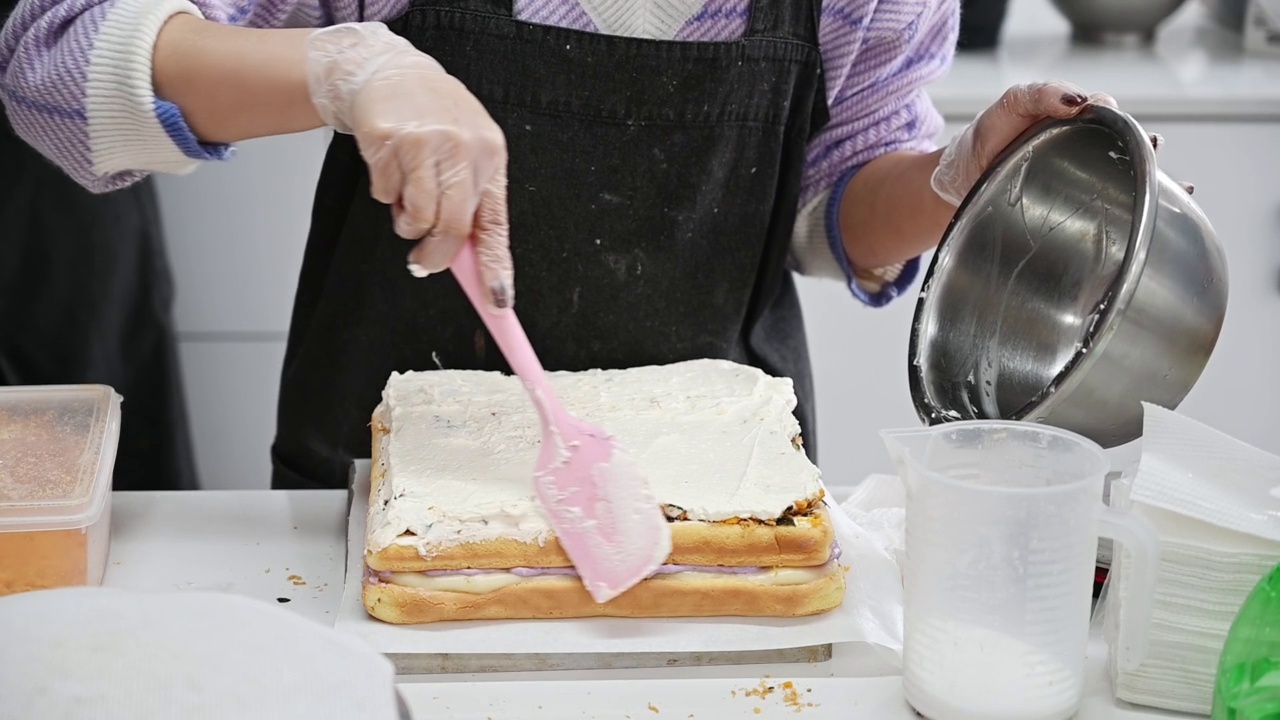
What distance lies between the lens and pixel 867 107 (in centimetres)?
127

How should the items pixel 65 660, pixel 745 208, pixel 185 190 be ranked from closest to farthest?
1. pixel 65 660
2. pixel 745 208
3. pixel 185 190

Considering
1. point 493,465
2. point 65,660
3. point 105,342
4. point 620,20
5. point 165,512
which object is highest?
point 620,20

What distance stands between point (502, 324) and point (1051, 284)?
1.45 feet

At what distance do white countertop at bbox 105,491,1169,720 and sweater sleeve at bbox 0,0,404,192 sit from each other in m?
0.29

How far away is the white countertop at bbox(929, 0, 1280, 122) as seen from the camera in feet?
6.40

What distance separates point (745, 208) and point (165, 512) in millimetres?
591

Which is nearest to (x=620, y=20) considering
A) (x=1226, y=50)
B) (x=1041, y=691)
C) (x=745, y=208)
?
(x=745, y=208)

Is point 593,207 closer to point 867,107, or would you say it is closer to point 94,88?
point 867,107

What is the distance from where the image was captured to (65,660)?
607 millimetres

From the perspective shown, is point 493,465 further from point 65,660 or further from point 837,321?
point 837,321

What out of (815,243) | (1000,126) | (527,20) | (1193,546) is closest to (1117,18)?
(815,243)

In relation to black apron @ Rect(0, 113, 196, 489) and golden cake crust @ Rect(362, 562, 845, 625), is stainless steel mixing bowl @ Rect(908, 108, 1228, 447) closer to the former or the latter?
golden cake crust @ Rect(362, 562, 845, 625)

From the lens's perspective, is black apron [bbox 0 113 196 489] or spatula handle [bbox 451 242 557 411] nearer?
spatula handle [bbox 451 242 557 411]

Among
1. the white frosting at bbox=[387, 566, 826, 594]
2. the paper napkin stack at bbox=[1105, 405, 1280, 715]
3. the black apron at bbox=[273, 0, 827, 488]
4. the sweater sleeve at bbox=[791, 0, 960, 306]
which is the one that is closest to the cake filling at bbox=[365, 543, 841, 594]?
the white frosting at bbox=[387, 566, 826, 594]
